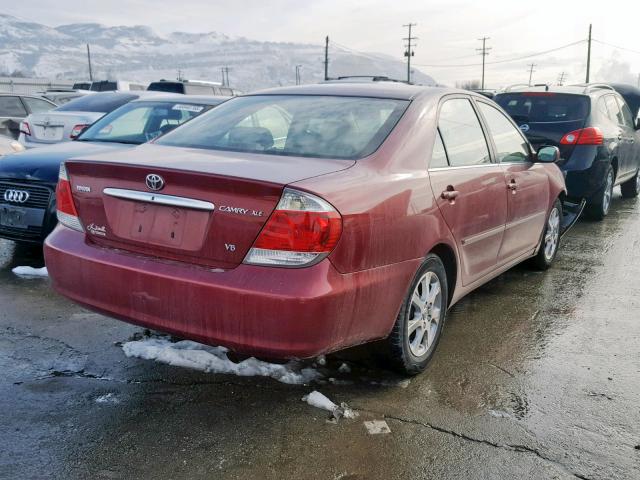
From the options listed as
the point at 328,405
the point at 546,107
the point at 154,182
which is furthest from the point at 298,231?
the point at 546,107

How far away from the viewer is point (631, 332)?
4.11m

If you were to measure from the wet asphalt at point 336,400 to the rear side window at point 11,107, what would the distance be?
A: 388 inches

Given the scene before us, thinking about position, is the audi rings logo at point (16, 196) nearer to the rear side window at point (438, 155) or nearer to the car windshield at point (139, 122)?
the car windshield at point (139, 122)

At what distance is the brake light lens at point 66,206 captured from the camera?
10.1 feet

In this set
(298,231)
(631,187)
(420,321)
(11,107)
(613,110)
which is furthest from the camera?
(11,107)

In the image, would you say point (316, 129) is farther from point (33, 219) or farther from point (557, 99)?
point (557, 99)

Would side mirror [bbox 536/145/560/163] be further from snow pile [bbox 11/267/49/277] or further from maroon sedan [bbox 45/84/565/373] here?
snow pile [bbox 11/267/49/277]

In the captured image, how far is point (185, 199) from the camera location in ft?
8.81

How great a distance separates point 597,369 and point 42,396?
9.70 ft

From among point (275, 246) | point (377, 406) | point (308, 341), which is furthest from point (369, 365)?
point (275, 246)

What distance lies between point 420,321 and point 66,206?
1.93 m

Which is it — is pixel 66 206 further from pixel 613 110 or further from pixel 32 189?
pixel 613 110

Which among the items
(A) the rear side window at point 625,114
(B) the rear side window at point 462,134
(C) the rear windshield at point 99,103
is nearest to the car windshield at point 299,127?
(B) the rear side window at point 462,134

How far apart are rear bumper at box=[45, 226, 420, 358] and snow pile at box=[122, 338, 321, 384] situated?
0.58 m
